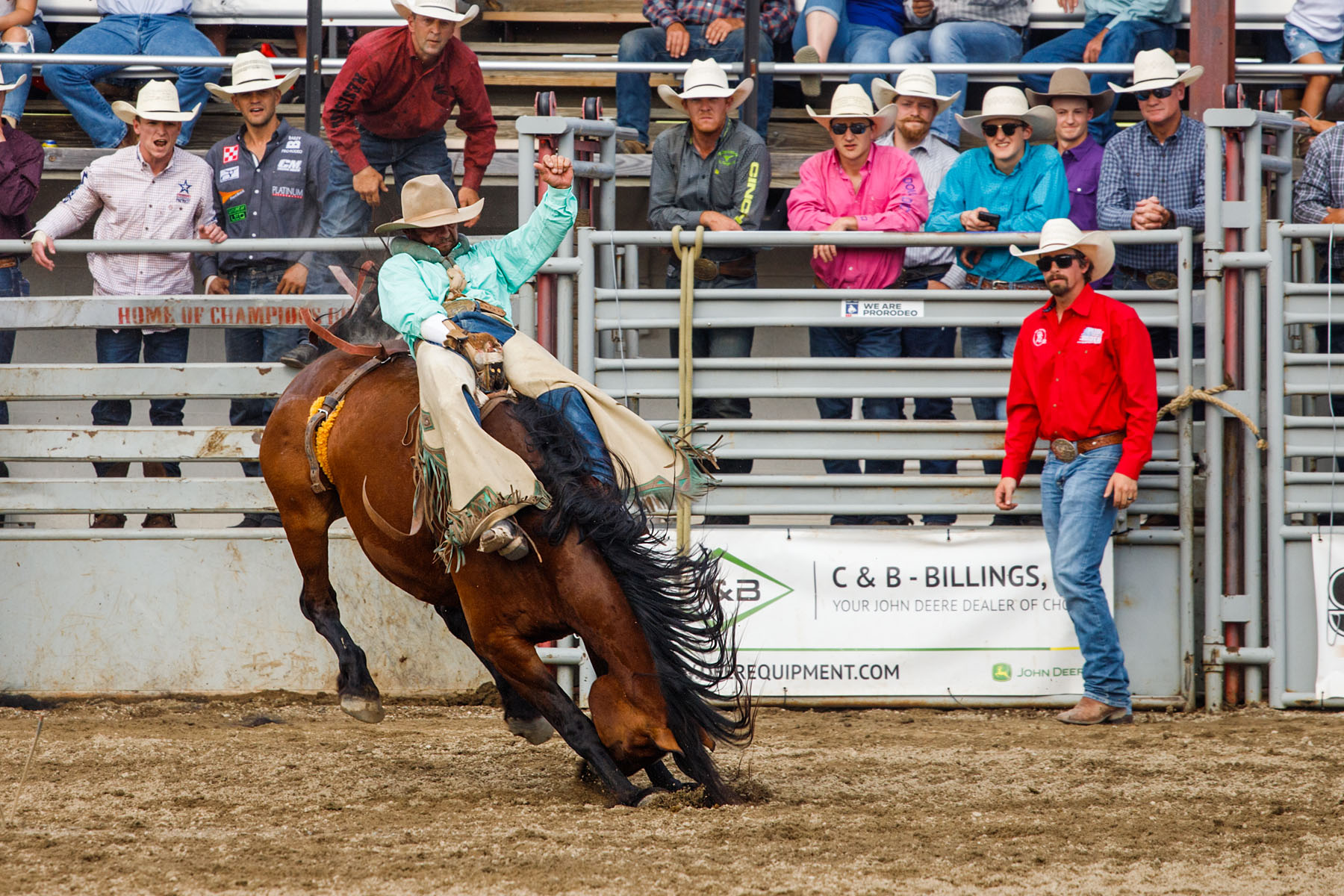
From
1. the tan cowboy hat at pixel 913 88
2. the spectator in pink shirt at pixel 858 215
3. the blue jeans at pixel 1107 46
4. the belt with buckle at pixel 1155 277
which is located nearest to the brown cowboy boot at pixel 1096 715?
the spectator in pink shirt at pixel 858 215

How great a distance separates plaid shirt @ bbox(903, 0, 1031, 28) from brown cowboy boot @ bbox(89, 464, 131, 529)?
4.83 metres

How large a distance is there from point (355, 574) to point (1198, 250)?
4.48 meters

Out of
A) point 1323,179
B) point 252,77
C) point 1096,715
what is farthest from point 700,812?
point 252,77

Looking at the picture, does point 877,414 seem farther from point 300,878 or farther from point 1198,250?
point 300,878

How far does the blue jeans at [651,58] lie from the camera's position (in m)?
8.66

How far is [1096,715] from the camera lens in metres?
6.15

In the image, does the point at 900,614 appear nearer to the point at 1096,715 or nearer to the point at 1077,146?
the point at 1096,715

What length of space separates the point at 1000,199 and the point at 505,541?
3674mm

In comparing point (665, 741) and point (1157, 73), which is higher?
point (1157, 73)

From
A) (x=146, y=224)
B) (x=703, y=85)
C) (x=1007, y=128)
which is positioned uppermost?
(x=703, y=85)

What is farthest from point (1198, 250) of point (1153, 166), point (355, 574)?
point (355, 574)

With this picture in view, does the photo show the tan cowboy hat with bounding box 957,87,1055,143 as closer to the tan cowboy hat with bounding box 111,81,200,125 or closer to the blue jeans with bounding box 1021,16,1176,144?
the blue jeans with bounding box 1021,16,1176,144

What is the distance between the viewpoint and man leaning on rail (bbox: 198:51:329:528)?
23.1ft

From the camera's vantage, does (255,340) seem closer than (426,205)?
No
